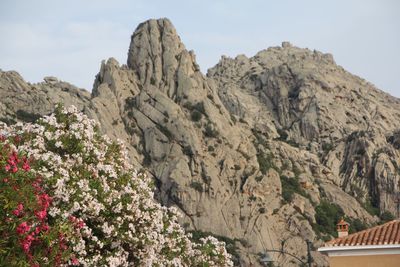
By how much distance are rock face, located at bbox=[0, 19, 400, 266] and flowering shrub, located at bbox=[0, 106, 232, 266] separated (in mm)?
73750

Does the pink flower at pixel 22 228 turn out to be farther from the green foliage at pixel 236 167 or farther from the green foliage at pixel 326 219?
the green foliage at pixel 326 219

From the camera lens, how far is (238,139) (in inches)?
4798

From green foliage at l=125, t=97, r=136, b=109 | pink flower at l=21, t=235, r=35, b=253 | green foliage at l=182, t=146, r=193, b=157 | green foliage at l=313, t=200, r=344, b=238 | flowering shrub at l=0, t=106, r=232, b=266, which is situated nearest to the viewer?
pink flower at l=21, t=235, r=35, b=253

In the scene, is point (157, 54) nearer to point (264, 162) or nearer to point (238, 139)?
point (238, 139)

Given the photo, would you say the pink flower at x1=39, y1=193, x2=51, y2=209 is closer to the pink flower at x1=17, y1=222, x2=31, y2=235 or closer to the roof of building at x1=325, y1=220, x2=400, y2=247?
the pink flower at x1=17, y1=222, x2=31, y2=235

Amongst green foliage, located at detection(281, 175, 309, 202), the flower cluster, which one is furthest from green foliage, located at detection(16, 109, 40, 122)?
the flower cluster

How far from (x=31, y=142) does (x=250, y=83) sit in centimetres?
15916

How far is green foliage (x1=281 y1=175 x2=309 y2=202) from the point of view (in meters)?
115

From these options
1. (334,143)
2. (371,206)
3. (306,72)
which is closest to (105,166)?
(371,206)

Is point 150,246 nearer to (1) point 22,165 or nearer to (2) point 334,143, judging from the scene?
(1) point 22,165

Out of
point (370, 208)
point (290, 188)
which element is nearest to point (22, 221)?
point (290, 188)

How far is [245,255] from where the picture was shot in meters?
99.9

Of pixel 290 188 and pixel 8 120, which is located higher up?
pixel 8 120

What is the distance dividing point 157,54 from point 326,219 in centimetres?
4633
